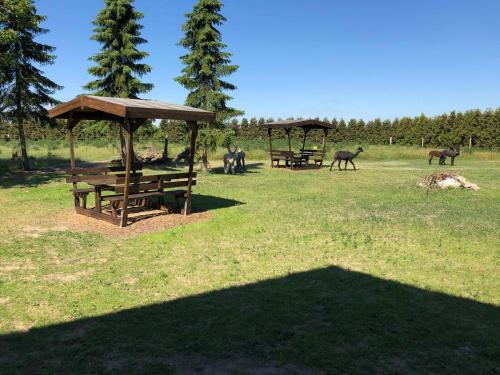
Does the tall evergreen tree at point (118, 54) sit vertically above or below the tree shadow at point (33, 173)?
above

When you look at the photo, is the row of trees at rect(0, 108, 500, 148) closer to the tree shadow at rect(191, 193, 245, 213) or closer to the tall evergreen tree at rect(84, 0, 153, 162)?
the tall evergreen tree at rect(84, 0, 153, 162)

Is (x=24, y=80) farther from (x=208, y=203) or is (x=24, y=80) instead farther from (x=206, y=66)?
(x=208, y=203)

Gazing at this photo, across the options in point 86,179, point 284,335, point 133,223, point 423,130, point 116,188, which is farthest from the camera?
point 423,130

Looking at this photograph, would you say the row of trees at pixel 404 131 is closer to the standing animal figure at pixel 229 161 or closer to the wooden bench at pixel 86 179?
the standing animal figure at pixel 229 161

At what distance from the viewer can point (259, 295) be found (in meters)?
5.77

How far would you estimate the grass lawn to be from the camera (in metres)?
4.08

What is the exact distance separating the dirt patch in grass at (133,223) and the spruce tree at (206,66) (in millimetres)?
11024

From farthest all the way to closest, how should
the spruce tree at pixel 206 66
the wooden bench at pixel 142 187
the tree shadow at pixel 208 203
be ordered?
1. the spruce tree at pixel 206 66
2. the tree shadow at pixel 208 203
3. the wooden bench at pixel 142 187

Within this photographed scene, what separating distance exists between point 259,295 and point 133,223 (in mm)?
5462

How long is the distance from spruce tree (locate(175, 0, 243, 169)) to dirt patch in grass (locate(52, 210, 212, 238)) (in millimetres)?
11024

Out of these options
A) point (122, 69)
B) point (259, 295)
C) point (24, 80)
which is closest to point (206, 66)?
point (122, 69)

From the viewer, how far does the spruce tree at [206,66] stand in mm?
21969

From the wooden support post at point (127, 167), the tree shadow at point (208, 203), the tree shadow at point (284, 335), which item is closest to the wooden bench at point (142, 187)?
the wooden support post at point (127, 167)

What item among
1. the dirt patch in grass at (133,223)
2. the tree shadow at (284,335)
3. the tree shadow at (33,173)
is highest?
the tree shadow at (33,173)
